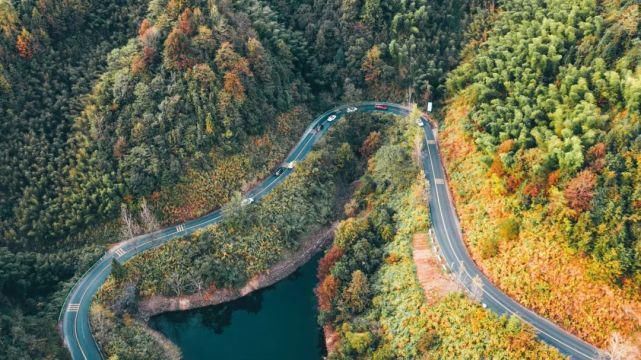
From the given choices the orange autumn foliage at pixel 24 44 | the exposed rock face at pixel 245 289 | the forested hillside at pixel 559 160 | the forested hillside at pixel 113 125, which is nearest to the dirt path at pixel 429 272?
the forested hillside at pixel 559 160

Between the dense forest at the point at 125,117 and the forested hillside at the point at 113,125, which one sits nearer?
the dense forest at the point at 125,117

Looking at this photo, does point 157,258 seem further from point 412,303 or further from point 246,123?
point 412,303

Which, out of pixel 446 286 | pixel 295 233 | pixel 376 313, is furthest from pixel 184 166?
pixel 446 286

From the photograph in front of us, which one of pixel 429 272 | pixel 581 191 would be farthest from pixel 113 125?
pixel 581 191

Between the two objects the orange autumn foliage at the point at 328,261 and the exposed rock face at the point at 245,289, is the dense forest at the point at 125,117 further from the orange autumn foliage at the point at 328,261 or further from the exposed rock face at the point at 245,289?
the orange autumn foliage at the point at 328,261

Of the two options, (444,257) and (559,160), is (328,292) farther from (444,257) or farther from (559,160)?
(559,160)
